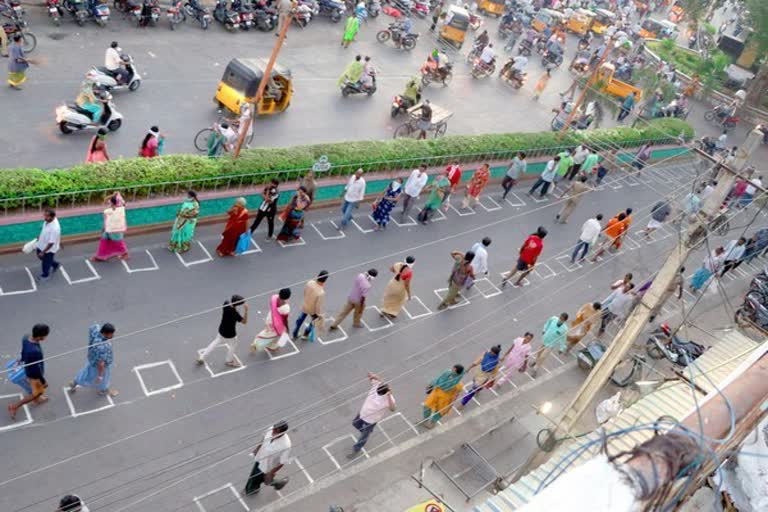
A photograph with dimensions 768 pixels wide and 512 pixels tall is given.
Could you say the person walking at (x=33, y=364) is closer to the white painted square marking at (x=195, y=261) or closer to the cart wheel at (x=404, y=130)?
the white painted square marking at (x=195, y=261)

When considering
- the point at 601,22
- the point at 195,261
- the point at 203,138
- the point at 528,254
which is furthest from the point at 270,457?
the point at 601,22

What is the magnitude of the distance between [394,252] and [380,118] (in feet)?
22.8

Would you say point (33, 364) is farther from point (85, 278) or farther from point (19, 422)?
point (85, 278)

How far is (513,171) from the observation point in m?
17.7

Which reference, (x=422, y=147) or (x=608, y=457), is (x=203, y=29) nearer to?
(x=422, y=147)

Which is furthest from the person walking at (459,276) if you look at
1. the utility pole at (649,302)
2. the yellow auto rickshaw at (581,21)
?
the yellow auto rickshaw at (581,21)

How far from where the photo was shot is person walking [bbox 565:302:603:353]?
13091mm

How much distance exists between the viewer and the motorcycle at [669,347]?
13.6m

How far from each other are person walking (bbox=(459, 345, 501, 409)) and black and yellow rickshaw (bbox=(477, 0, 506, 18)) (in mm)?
27838

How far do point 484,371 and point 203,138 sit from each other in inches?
329

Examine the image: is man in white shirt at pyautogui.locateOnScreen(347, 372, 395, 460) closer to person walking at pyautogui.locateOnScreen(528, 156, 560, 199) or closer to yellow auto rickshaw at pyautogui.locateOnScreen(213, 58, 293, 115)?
yellow auto rickshaw at pyautogui.locateOnScreen(213, 58, 293, 115)

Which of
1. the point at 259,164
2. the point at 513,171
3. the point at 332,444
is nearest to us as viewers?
the point at 332,444

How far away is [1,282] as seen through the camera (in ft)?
34.3

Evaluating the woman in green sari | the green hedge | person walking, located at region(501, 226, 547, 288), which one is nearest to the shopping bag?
the woman in green sari
